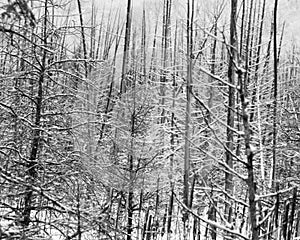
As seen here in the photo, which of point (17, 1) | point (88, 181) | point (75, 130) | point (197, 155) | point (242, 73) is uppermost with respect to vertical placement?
point (17, 1)

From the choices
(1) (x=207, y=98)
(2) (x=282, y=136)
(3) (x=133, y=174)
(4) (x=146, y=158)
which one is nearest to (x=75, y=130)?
(3) (x=133, y=174)

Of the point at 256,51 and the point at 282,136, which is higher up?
the point at 256,51

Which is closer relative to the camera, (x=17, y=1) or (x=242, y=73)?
(x=17, y=1)

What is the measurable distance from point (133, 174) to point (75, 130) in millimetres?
3765

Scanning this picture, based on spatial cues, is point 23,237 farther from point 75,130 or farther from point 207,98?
point 207,98

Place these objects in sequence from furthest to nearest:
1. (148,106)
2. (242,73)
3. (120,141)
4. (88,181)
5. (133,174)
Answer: (148,106) → (120,141) → (133,174) → (88,181) → (242,73)

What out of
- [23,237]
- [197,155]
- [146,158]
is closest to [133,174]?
[146,158]

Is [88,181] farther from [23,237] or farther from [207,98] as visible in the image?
[207,98]

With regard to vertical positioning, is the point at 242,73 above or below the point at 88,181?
above

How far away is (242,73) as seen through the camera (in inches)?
130

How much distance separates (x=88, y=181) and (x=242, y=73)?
18.7 ft

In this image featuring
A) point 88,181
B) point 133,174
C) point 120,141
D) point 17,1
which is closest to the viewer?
point 17,1

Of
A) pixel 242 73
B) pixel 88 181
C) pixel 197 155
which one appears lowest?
pixel 197 155

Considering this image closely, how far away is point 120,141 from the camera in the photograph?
45.1ft
